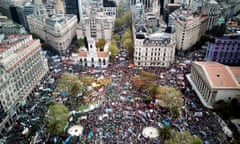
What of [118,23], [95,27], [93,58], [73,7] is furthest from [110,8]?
[93,58]

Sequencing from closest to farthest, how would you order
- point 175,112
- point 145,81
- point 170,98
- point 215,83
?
point 175,112, point 170,98, point 215,83, point 145,81

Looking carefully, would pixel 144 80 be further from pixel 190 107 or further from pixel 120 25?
pixel 120 25

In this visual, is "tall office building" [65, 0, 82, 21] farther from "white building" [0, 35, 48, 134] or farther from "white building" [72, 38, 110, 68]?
"white building" [0, 35, 48, 134]

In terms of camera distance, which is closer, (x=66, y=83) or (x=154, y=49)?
(x=66, y=83)

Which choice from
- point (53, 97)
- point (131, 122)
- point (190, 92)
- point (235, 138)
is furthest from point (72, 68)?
point (235, 138)

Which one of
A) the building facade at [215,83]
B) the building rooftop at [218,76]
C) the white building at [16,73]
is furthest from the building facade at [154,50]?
the white building at [16,73]

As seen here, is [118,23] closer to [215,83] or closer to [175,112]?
[215,83]
